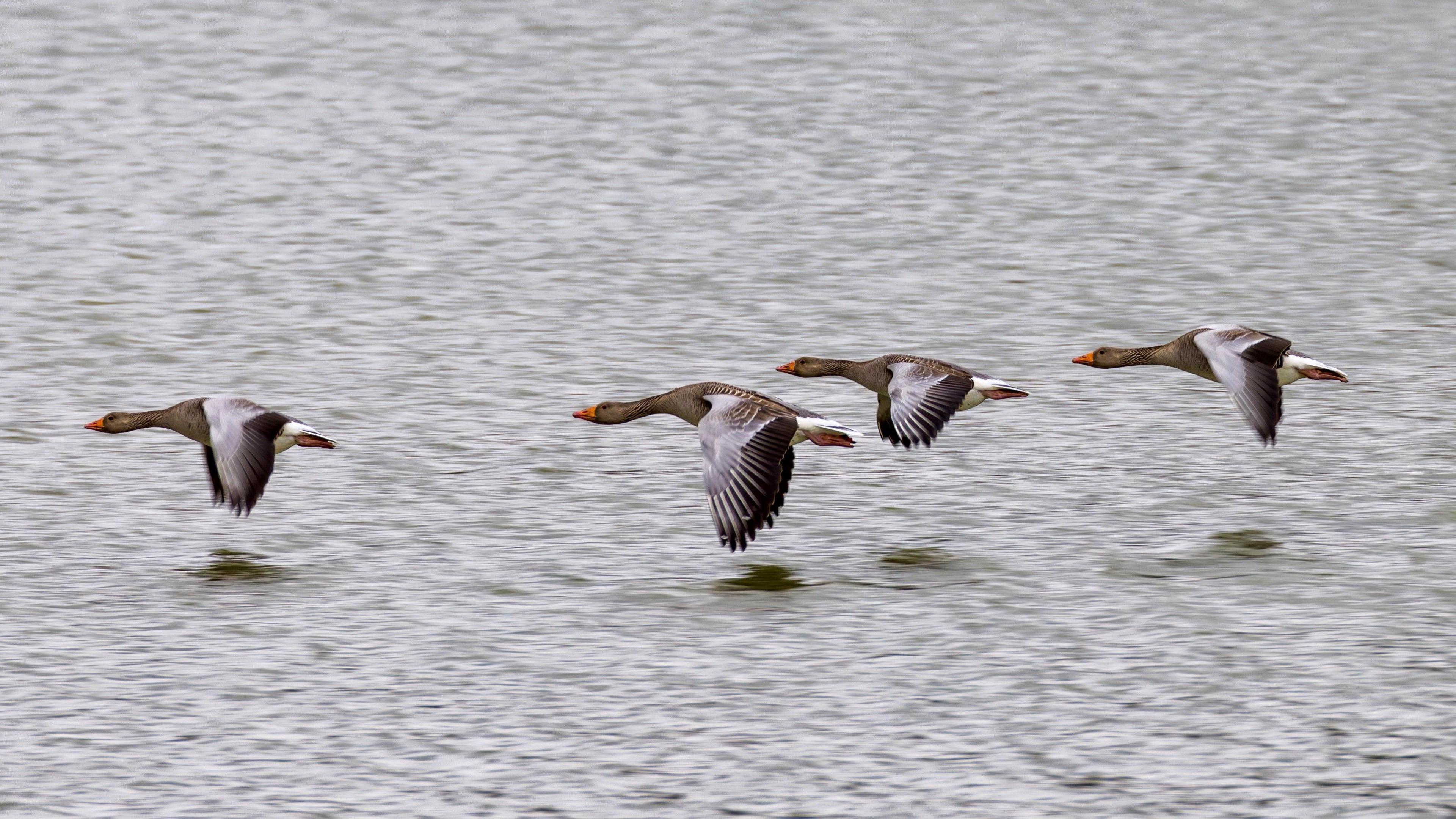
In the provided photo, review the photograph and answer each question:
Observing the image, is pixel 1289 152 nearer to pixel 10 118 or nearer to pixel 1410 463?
pixel 1410 463

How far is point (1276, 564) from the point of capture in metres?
11.5

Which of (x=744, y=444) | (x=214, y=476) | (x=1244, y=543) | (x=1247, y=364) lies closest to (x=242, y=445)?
(x=214, y=476)

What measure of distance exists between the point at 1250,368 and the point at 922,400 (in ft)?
6.48

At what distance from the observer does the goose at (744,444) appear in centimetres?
1084

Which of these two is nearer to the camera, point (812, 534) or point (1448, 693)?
point (1448, 693)

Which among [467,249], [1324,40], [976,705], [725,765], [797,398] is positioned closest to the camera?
[725,765]

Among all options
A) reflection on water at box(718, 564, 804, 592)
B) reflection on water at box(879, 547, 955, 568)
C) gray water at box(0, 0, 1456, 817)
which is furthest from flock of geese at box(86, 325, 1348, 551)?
reflection on water at box(879, 547, 955, 568)

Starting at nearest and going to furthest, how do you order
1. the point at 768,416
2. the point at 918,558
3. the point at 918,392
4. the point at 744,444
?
the point at 744,444 < the point at 768,416 < the point at 918,558 < the point at 918,392

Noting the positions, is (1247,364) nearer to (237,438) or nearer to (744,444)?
(744,444)

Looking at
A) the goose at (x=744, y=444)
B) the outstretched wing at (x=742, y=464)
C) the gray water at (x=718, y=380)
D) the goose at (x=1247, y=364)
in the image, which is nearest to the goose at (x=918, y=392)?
the goose at (x=744, y=444)

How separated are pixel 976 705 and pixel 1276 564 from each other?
8.56ft

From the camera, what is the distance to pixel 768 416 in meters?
11.4

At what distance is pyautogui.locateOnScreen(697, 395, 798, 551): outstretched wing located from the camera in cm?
1083

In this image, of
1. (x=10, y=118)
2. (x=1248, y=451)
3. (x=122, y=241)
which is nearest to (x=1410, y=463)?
(x=1248, y=451)
